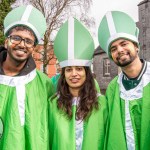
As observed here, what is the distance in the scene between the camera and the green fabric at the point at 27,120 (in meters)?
3.22

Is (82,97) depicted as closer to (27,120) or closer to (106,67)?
(27,120)

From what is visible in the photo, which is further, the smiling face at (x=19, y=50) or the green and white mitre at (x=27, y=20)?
the green and white mitre at (x=27, y=20)

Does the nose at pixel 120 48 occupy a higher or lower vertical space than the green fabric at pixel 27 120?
higher

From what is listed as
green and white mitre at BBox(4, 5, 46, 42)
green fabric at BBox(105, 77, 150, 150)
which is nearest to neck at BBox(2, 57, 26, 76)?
green and white mitre at BBox(4, 5, 46, 42)

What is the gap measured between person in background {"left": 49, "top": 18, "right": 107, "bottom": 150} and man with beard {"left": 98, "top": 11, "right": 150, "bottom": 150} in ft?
0.54

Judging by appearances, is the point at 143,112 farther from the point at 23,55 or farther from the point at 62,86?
the point at 23,55

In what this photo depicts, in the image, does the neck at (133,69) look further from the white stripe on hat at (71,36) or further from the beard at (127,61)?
the white stripe on hat at (71,36)

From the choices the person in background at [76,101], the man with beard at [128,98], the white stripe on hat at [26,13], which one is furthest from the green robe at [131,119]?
the white stripe on hat at [26,13]

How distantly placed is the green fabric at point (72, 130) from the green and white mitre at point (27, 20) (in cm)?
85

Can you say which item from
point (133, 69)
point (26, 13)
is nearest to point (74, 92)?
point (133, 69)

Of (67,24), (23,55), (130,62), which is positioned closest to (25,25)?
(23,55)

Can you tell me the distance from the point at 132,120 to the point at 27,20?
148cm

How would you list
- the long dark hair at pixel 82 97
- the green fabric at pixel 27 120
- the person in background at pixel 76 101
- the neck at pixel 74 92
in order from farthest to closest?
the neck at pixel 74 92
the long dark hair at pixel 82 97
the person in background at pixel 76 101
the green fabric at pixel 27 120

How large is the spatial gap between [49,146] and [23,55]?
0.98m
